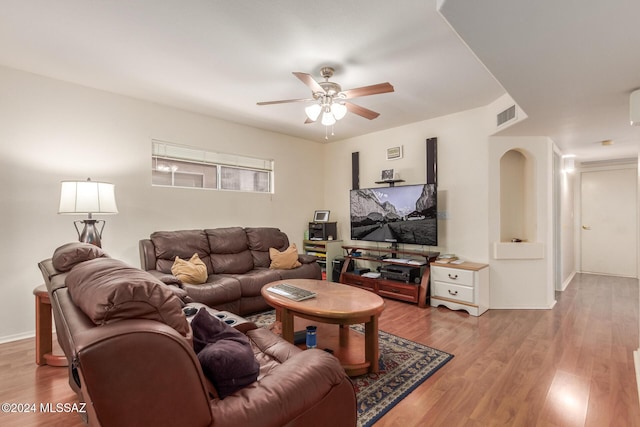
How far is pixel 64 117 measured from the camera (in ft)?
10.2

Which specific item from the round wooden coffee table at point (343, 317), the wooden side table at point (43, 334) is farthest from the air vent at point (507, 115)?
the wooden side table at point (43, 334)

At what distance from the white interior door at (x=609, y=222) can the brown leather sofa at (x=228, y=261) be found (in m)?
5.48

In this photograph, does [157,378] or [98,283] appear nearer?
[157,378]

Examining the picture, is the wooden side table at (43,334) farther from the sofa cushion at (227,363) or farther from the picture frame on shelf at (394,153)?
the picture frame on shelf at (394,153)

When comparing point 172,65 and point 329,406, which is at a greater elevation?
point 172,65

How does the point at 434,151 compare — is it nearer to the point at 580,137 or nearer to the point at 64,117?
the point at 580,137

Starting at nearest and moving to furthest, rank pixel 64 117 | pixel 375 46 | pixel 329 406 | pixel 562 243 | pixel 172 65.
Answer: pixel 329 406 < pixel 375 46 < pixel 172 65 < pixel 64 117 < pixel 562 243

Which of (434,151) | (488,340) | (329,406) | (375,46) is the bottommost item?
(488,340)

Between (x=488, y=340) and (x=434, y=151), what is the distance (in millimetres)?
2455

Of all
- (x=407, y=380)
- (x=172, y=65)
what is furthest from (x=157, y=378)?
(x=172, y=65)

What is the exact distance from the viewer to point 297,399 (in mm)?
1132

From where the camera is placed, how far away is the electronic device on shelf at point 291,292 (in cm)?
249

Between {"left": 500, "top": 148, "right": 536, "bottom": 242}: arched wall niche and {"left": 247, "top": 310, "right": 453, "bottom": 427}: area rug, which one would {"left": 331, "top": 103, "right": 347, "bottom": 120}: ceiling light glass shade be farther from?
{"left": 500, "top": 148, "right": 536, "bottom": 242}: arched wall niche

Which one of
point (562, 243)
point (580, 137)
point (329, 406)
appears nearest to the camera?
point (329, 406)
